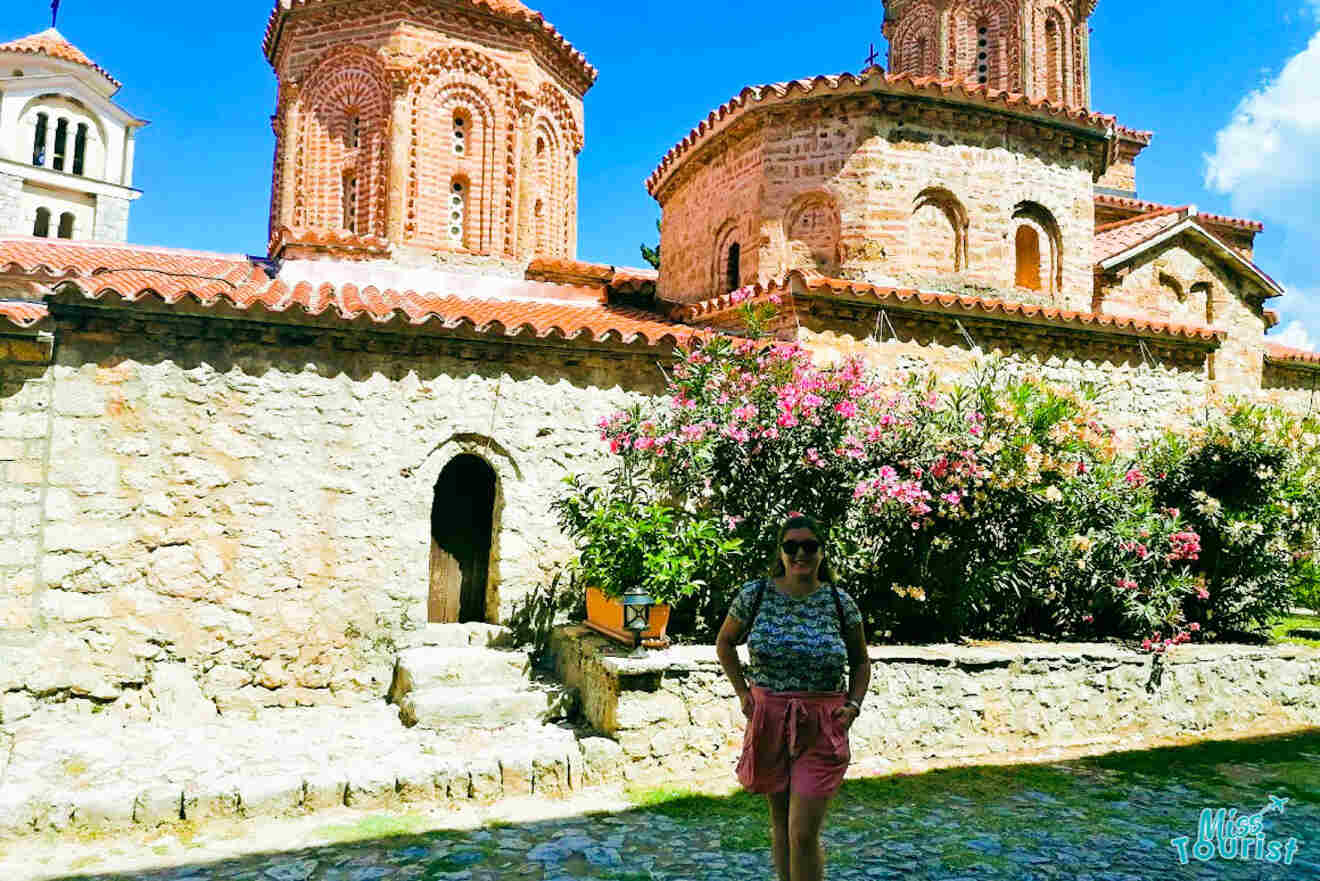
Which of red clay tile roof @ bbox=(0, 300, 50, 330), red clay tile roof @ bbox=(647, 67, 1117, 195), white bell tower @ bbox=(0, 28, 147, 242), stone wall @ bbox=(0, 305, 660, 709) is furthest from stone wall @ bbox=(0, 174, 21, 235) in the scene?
red clay tile roof @ bbox=(647, 67, 1117, 195)

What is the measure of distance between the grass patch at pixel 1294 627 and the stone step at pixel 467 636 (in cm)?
720

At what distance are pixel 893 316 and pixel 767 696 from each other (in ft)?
19.2

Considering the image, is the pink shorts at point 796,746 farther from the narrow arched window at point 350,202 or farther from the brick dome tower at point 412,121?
the narrow arched window at point 350,202

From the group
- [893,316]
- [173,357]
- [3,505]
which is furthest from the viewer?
[893,316]

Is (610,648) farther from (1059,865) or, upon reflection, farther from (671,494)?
(1059,865)

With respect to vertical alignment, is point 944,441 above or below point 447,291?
below

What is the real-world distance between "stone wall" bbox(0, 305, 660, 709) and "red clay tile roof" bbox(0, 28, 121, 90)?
2394cm

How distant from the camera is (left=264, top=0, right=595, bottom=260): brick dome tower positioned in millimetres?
11164

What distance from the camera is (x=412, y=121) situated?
11.2m

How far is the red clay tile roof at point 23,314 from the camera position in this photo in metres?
5.74

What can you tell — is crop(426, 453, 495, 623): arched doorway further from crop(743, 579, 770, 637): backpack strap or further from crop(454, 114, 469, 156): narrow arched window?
crop(454, 114, 469, 156): narrow arched window

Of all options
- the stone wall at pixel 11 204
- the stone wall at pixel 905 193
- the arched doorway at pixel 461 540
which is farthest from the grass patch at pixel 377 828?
the stone wall at pixel 11 204

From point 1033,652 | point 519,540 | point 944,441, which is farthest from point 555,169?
point 1033,652

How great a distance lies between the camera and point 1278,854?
4.40 meters
